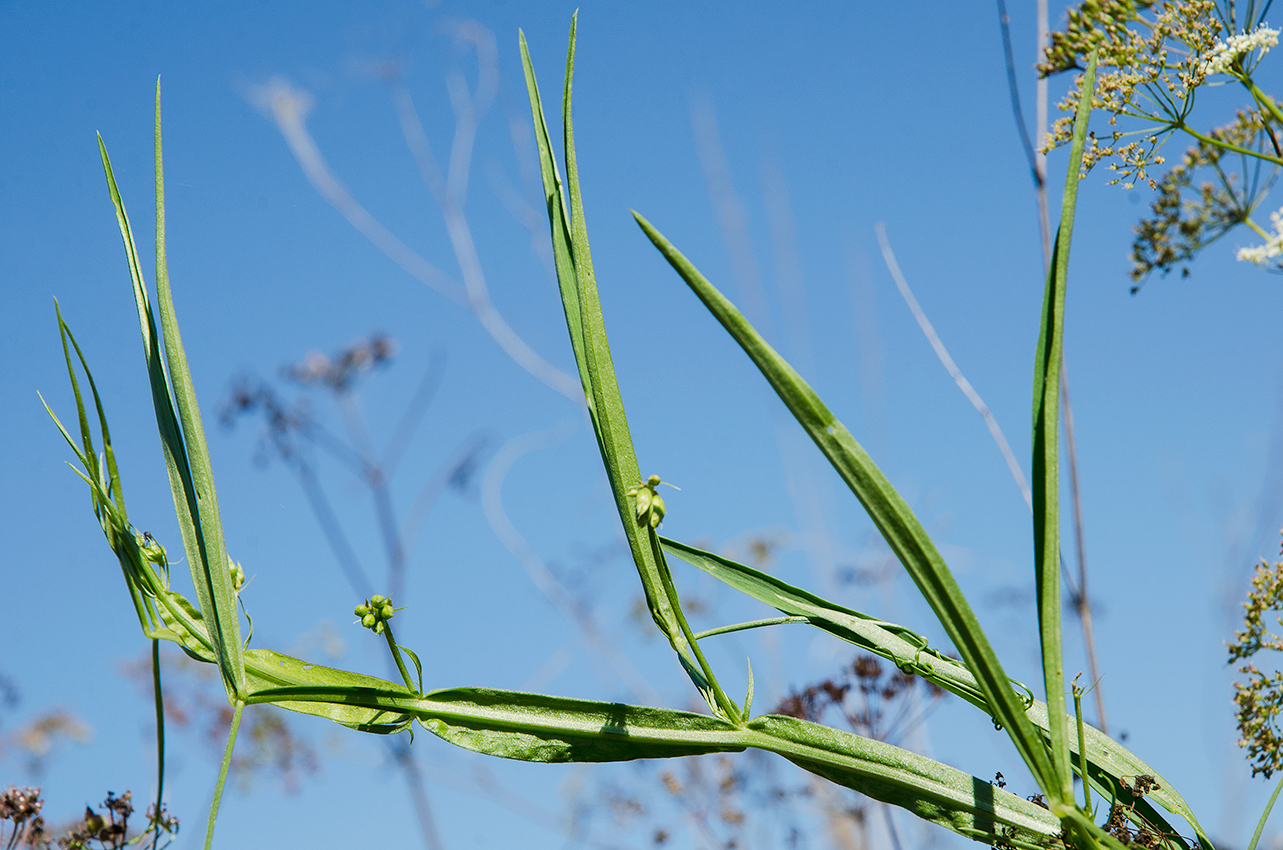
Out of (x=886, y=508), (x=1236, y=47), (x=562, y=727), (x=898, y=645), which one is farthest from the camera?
(x=1236, y=47)

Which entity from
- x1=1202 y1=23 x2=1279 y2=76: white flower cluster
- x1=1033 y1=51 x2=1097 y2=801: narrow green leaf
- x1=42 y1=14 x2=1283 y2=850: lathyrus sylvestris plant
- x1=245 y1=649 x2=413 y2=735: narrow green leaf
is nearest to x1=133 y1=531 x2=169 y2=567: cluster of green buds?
x1=42 y1=14 x2=1283 y2=850: lathyrus sylvestris plant

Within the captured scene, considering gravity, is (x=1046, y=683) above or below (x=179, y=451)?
below

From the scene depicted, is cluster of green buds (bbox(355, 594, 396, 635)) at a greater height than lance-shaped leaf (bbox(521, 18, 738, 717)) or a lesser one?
lesser

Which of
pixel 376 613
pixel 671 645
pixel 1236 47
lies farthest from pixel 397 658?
pixel 1236 47

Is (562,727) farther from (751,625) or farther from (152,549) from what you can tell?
(152,549)

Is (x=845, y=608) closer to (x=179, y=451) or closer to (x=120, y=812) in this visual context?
(x=179, y=451)

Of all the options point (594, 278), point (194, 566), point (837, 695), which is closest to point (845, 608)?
point (594, 278)

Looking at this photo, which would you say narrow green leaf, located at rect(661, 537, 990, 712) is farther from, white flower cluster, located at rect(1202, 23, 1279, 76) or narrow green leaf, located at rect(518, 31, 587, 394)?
white flower cluster, located at rect(1202, 23, 1279, 76)
